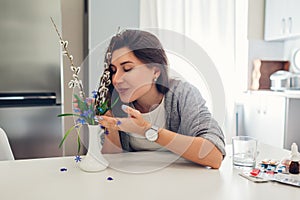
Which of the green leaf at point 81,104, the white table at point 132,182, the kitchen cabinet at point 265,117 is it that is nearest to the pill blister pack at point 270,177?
the white table at point 132,182

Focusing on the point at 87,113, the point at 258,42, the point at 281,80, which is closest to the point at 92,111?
the point at 87,113

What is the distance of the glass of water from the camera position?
3.34ft

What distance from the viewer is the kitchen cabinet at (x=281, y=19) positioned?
2.78 m

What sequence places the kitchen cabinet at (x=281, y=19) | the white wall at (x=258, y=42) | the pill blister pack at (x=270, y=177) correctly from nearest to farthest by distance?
1. the pill blister pack at (x=270, y=177)
2. the kitchen cabinet at (x=281, y=19)
3. the white wall at (x=258, y=42)

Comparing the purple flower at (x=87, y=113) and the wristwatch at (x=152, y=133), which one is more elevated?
the purple flower at (x=87, y=113)

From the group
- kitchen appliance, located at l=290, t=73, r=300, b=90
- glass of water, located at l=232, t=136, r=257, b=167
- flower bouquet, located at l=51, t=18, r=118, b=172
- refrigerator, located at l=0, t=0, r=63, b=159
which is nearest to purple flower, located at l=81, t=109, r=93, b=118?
flower bouquet, located at l=51, t=18, r=118, b=172

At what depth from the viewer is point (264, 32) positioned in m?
3.28

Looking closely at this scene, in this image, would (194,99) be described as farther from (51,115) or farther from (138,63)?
(51,115)

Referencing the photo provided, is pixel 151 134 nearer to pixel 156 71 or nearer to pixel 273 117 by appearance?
pixel 156 71

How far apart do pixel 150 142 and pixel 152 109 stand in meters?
0.12

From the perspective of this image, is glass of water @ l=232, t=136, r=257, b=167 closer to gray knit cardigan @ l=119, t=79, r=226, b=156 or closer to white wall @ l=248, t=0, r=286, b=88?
gray knit cardigan @ l=119, t=79, r=226, b=156

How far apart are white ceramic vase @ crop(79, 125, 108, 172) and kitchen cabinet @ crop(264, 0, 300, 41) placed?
7.98 feet

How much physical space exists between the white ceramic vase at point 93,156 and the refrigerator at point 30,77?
1265 millimetres

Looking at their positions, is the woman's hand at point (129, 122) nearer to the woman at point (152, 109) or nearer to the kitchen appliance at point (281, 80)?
the woman at point (152, 109)
